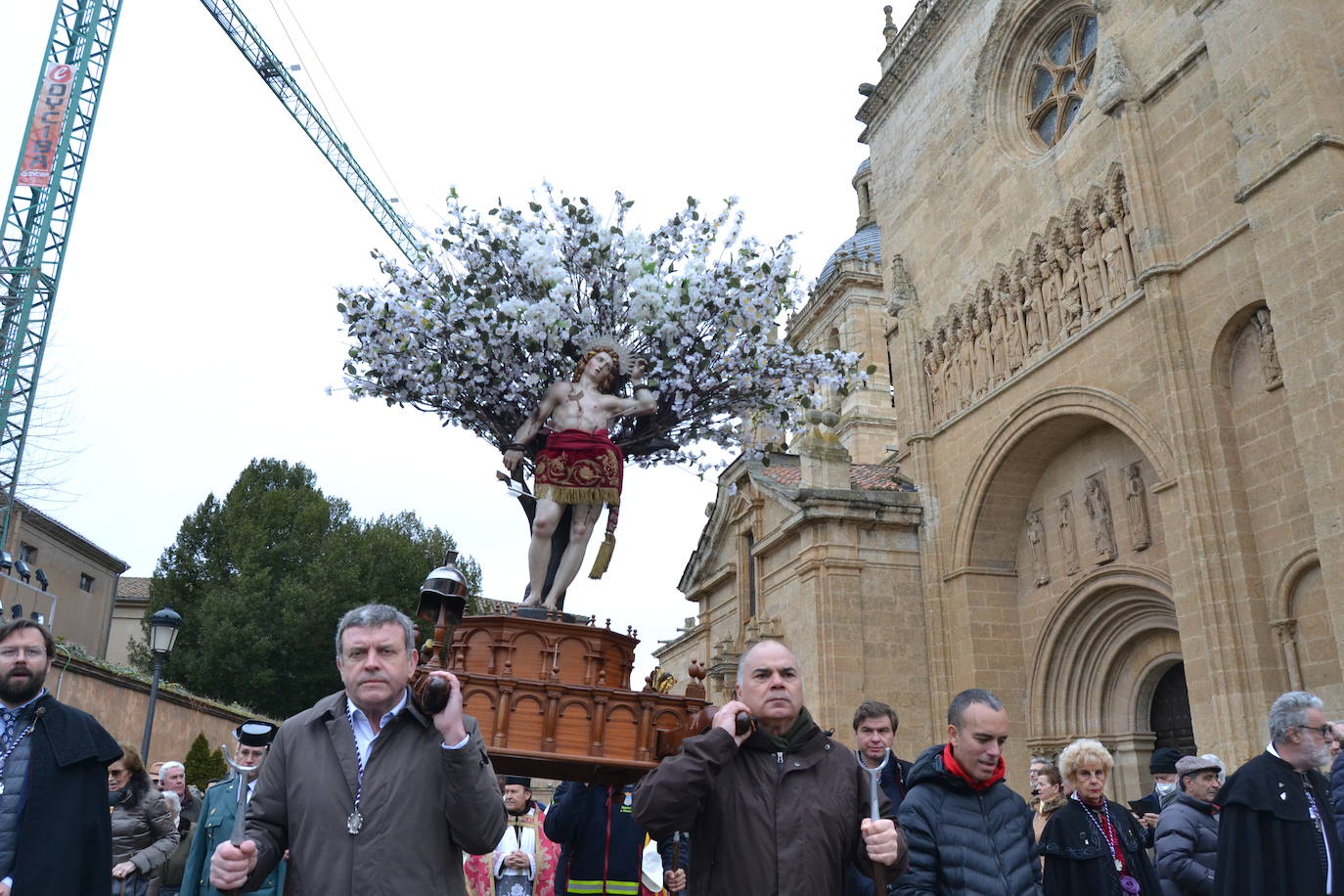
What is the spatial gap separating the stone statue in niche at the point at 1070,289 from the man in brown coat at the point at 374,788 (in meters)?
14.9

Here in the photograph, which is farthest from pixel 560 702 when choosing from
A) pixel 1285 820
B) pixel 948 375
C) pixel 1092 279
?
pixel 948 375

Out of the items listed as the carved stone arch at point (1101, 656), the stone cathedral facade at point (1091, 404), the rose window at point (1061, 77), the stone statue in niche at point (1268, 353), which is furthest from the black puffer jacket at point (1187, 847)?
the rose window at point (1061, 77)

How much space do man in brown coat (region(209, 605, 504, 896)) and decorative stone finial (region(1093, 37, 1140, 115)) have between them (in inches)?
599

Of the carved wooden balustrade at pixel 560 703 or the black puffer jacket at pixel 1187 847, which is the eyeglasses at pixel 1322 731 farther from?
the carved wooden balustrade at pixel 560 703

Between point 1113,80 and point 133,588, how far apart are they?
4473 centimetres

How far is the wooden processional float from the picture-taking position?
466 cm

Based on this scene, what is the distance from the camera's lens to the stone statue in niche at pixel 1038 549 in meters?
17.7

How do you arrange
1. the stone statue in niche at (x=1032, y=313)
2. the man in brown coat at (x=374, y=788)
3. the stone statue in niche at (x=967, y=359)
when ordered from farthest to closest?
1. the stone statue in niche at (x=967, y=359)
2. the stone statue in niche at (x=1032, y=313)
3. the man in brown coat at (x=374, y=788)

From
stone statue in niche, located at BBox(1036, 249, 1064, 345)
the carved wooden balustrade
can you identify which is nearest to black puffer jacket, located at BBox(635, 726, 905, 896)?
the carved wooden balustrade

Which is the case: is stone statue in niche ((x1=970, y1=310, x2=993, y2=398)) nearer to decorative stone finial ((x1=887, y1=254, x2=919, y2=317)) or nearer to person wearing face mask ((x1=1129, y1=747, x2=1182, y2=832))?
decorative stone finial ((x1=887, y1=254, x2=919, y2=317))

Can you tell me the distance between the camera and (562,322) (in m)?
5.76

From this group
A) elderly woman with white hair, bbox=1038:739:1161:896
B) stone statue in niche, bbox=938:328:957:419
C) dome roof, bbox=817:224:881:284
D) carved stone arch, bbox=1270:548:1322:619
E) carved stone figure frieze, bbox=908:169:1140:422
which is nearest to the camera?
elderly woman with white hair, bbox=1038:739:1161:896

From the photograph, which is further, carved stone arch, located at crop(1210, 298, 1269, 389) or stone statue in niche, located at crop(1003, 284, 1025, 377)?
stone statue in niche, located at crop(1003, 284, 1025, 377)

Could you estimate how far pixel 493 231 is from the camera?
604 centimetres
